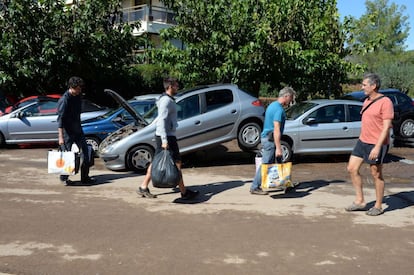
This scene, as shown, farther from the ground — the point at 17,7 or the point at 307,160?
the point at 17,7

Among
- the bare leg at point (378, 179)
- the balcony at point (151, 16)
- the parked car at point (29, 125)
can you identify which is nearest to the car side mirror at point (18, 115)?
the parked car at point (29, 125)

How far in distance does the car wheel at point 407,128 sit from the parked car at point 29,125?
29.7 ft

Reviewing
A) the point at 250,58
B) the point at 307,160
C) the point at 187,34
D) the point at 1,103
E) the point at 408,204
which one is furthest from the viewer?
the point at 1,103

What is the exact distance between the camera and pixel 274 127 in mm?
7031

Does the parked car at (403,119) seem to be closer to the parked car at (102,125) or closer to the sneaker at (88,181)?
the parked car at (102,125)

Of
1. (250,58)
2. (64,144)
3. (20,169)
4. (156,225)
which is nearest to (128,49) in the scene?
(250,58)

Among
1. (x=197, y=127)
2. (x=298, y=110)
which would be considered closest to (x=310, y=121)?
(x=298, y=110)

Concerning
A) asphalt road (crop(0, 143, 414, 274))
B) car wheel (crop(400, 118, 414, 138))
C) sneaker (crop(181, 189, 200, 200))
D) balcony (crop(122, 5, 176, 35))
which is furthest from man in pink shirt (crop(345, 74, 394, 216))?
balcony (crop(122, 5, 176, 35))

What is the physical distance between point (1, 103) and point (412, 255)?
47.2ft

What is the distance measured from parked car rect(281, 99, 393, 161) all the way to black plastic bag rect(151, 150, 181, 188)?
4115 millimetres

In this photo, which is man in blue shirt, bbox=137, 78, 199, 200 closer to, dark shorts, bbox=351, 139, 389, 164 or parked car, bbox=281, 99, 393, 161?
dark shorts, bbox=351, 139, 389, 164

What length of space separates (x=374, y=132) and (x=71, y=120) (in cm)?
Answer: 484

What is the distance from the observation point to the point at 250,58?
13.6 m

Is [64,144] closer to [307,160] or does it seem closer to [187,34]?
[307,160]
